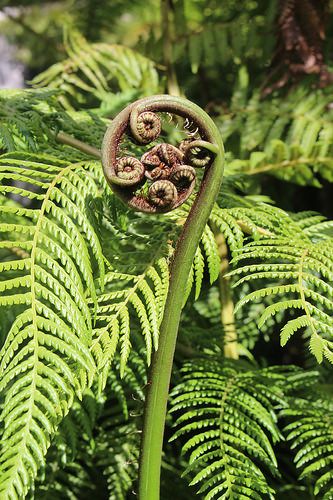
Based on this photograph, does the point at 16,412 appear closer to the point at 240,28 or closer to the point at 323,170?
the point at 323,170

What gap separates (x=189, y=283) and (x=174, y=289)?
218mm

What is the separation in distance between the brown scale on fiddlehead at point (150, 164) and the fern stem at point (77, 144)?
446mm

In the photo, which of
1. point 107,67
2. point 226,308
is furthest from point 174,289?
point 107,67

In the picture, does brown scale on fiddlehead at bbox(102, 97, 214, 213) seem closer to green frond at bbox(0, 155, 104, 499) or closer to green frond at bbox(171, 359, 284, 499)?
green frond at bbox(0, 155, 104, 499)

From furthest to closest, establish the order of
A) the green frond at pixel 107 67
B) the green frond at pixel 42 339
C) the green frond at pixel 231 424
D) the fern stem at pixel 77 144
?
the green frond at pixel 107 67
the fern stem at pixel 77 144
the green frond at pixel 231 424
the green frond at pixel 42 339

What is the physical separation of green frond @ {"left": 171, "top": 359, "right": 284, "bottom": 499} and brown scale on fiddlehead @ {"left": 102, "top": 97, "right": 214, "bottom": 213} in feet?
1.54

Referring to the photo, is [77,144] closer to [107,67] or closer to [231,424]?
[231,424]

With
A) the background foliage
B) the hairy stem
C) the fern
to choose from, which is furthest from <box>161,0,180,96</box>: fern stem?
the fern

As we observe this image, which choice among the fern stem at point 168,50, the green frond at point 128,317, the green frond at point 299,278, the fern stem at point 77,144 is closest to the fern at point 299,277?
the green frond at point 299,278

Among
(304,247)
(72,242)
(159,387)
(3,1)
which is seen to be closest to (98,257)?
(72,242)

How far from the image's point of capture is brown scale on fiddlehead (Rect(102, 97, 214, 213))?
850 millimetres

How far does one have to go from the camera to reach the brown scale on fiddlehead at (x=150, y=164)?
0.85m

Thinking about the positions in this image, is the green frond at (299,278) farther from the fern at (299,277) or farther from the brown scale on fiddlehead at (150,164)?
the brown scale on fiddlehead at (150,164)

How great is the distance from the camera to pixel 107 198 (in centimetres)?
111
